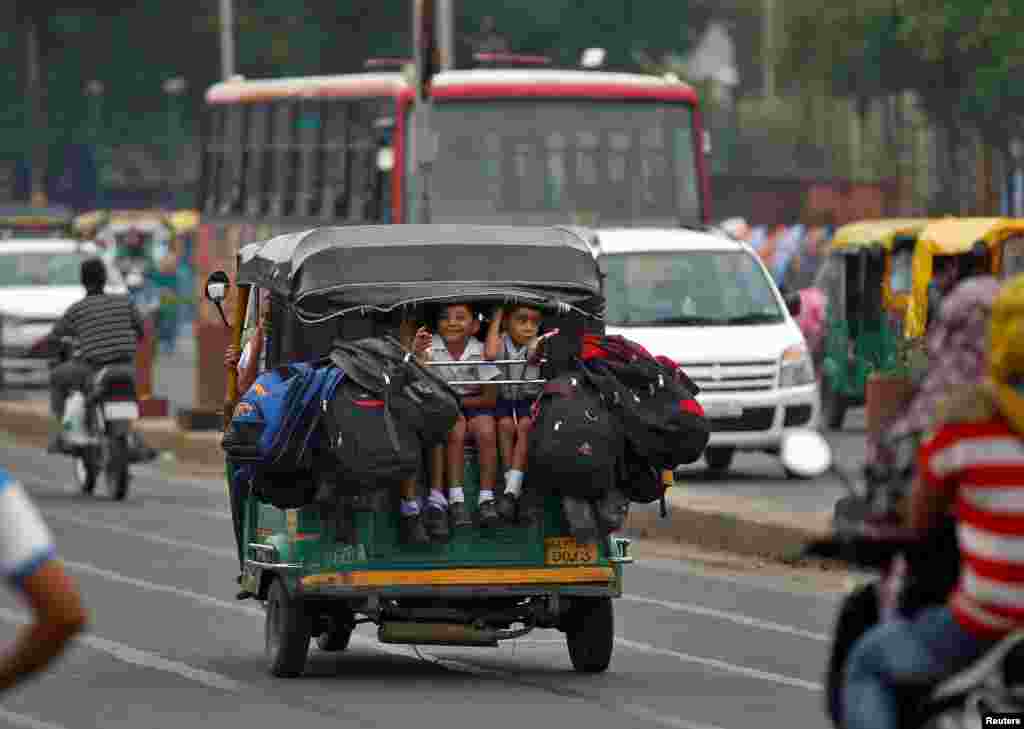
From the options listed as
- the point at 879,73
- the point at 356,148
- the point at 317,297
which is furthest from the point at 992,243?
the point at 879,73

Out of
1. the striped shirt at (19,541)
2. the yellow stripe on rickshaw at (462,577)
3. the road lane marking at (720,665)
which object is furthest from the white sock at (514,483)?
the striped shirt at (19,541)

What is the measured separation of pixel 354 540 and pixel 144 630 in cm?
251

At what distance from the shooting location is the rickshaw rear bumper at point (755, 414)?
23.4 m

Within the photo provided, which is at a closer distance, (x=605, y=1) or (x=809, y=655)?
(x=809, y=655)

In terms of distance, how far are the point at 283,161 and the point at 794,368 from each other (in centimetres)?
1222

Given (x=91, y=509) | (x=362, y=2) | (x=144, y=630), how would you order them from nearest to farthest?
(x=144, y=630), (x=91, y=509), (x=362, y=2)

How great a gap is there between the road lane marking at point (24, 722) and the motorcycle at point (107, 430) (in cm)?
1195

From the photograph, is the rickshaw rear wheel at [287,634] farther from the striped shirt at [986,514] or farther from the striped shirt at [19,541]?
the striped shirt at [19,541]

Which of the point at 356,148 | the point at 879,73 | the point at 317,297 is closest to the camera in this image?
the point at 317,297

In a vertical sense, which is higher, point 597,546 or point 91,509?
point 597,546

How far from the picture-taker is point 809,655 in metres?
13.5

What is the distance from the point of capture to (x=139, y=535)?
20.7m

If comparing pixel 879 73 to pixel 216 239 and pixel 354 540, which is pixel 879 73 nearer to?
pixel 216 239

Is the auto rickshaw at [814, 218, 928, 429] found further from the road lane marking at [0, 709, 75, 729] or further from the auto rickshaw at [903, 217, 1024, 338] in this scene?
the road lane marking at [0, 709, 75, 729]
